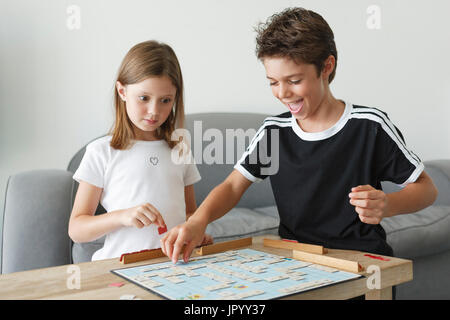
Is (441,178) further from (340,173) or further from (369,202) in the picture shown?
(369,202)

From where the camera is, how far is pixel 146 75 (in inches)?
44.6

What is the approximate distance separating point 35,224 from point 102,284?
0.87 metres

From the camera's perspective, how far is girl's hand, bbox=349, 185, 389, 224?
0.79 metres

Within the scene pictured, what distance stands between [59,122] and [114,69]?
0.38 meters

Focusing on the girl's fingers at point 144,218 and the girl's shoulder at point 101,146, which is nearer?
the girl's fingers at point 144,218

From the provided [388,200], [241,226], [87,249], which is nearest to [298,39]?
[388,200]

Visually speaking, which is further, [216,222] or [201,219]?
[216,222]

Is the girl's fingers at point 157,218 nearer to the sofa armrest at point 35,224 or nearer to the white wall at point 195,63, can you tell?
the sofa armrest at point 35,224

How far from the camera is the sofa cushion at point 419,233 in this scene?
1694mm

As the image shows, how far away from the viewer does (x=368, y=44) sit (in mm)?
2730

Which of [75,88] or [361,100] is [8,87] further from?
[361,100]

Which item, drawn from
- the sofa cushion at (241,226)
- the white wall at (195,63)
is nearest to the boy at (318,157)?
the sofa cushion at (241,226)

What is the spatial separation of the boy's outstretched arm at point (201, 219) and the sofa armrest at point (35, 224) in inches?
25.9
